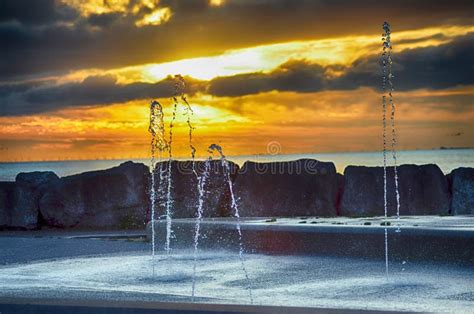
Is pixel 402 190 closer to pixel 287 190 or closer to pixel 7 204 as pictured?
pixel 287 190

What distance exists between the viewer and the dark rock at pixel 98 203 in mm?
16094

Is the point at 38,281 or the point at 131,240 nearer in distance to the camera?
the point at 38,281

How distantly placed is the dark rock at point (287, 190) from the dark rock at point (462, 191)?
2085 mm

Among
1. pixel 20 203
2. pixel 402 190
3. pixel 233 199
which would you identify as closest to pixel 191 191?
pixel 233 199

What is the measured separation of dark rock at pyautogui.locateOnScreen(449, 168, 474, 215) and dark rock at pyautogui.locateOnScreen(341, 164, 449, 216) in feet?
0.47

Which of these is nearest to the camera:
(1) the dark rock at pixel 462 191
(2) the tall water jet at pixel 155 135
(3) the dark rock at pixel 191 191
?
(2) the tall water jet at pixel 155 135

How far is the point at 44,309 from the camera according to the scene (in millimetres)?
5445

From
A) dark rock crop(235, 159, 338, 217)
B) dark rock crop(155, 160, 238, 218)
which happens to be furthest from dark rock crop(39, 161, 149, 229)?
dark rock crop(235, 159, 338, 217)

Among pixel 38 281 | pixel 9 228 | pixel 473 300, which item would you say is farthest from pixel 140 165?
pixel 473 300

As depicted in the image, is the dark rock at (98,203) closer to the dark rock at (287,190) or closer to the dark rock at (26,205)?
the dark rock at (26,205)

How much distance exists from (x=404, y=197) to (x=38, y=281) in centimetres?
886

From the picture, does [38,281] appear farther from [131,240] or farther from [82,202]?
[82,202]

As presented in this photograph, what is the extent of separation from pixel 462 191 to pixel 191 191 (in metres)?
4.82

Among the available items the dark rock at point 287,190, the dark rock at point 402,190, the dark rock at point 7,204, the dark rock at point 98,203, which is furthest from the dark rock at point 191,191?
the dark rock at point 7,204
